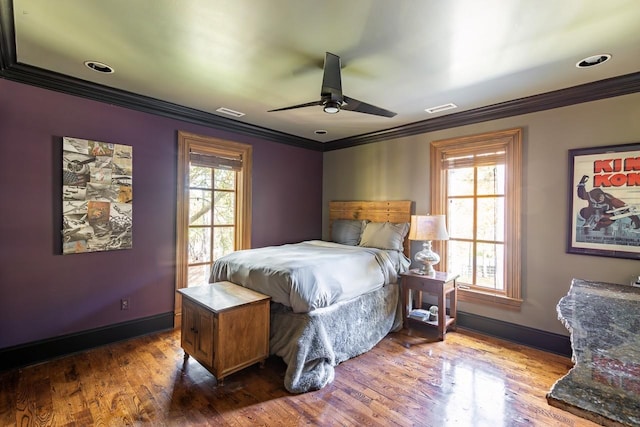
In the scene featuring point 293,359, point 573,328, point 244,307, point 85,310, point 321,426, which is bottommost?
point 321,426

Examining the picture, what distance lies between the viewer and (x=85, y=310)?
2.92 m


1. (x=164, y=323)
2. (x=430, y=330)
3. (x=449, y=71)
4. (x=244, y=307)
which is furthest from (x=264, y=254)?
(x=449, y=71)

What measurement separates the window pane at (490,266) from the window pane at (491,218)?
0.11 m

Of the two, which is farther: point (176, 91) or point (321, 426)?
point (176, 91)

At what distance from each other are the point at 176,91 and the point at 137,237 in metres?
1.57

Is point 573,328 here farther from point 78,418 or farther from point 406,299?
point 78,418

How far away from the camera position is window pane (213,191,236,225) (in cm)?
397

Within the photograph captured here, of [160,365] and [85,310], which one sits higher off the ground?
[85,310]

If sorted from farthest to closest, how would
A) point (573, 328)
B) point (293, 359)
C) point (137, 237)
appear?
point (137, 237) < point (293, 359) < point (573, 328)

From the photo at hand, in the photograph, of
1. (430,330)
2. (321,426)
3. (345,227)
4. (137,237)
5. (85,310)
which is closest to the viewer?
(321,426)

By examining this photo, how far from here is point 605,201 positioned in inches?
106

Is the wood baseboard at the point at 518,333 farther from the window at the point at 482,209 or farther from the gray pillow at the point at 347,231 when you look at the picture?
the gray pillow at the point at 347,231

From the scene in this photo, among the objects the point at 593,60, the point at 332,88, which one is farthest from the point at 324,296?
the point at 593,60

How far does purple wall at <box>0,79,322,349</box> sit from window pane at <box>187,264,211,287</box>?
251 millimetres
